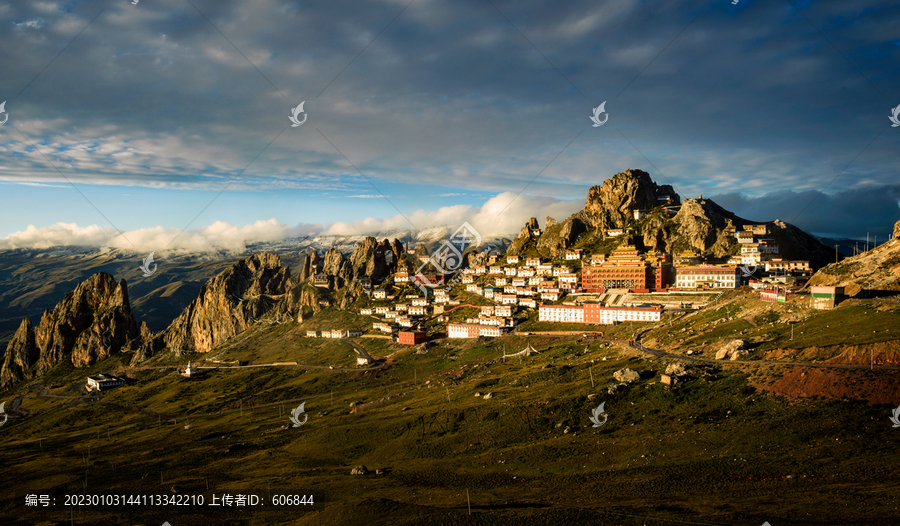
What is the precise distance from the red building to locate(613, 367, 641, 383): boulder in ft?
331

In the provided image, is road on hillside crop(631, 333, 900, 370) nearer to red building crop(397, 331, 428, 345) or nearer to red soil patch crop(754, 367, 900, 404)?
red soil patch crop(754, 367, 900, 404)

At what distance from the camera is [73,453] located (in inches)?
4466

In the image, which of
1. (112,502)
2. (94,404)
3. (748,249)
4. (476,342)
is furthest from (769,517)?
(94,404)

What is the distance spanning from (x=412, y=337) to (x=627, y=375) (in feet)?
345

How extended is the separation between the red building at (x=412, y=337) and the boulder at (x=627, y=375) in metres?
101

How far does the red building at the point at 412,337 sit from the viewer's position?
172750 millimetres

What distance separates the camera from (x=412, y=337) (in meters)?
173

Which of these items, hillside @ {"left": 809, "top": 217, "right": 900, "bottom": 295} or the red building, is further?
the red building

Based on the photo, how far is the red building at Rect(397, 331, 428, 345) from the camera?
567 ft
